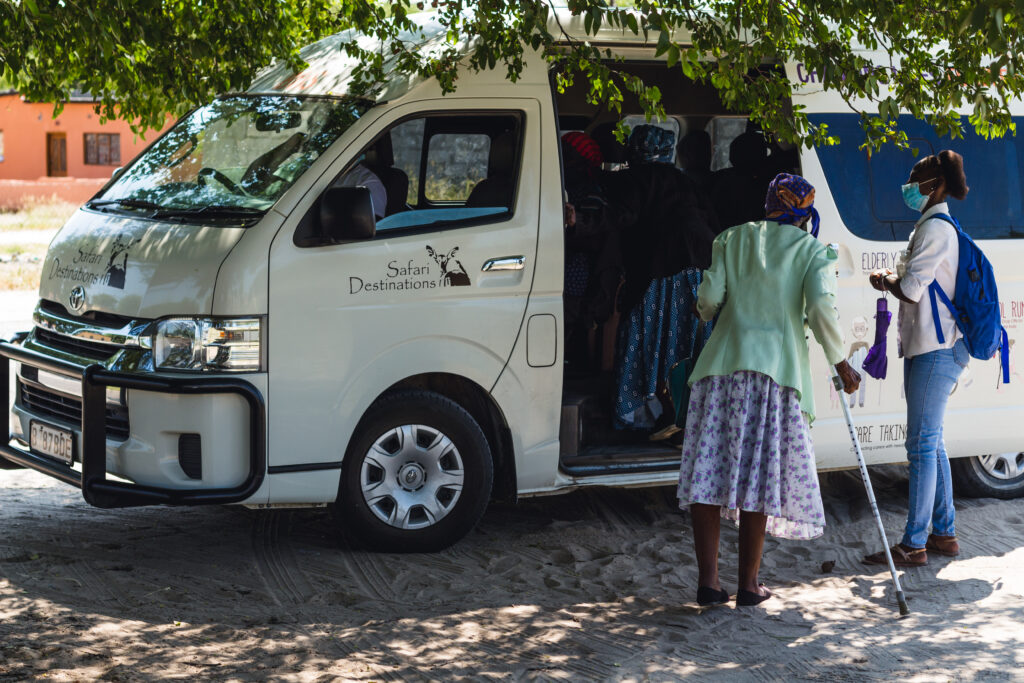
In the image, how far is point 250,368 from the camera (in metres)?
5.70

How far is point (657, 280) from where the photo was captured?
23.4 feet

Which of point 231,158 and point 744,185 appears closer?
point 231,158

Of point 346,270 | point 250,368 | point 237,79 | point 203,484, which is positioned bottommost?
point 203,484

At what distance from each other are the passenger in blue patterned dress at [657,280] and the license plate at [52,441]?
2.79 meters

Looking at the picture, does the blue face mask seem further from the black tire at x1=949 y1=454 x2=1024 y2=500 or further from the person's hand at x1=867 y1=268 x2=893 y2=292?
the black tire at x1=949 y1=454 x2=1024 y2=500

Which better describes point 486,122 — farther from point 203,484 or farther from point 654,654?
point 654,654

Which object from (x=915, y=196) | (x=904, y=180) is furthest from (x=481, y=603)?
(x=904, y=180)

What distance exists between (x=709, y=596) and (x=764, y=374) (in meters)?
1.03

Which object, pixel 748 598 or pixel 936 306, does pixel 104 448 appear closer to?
pixel 748 598

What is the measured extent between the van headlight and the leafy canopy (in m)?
1.23

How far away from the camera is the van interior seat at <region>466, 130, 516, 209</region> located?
20.7 ft

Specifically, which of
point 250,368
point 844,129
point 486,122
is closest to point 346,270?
point 250,368

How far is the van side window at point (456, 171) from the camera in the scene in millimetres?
6195

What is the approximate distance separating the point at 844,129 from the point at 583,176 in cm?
142
